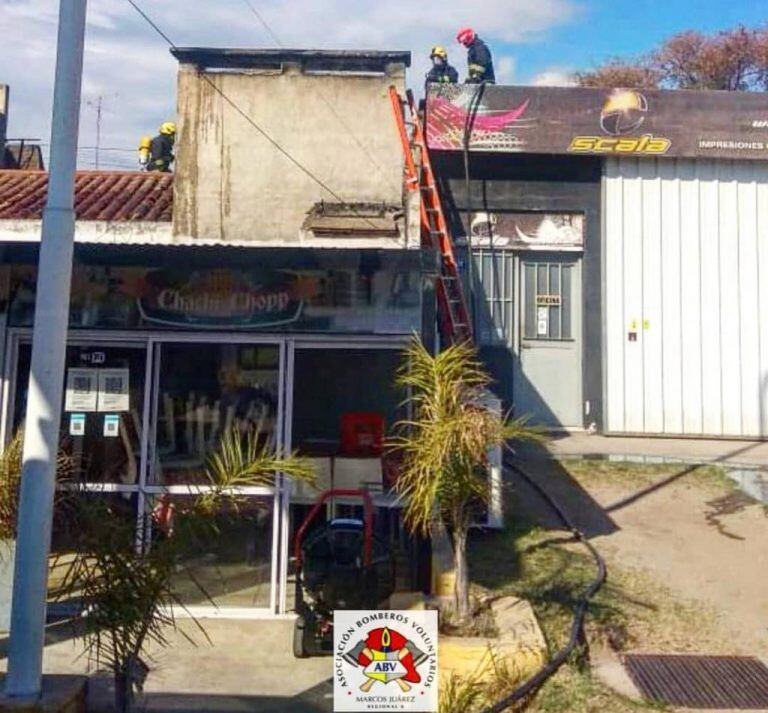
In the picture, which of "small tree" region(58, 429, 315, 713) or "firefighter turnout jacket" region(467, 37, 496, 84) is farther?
"firefighter turnout jacket" region(467, 37, 496, 84)

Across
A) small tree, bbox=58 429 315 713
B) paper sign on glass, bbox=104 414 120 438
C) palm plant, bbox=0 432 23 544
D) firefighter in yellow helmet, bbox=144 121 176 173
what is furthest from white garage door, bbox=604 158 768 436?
small tree, bbox=58 429 315 713

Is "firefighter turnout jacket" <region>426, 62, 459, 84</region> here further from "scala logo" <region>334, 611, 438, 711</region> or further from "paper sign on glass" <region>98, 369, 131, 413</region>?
"scala logo" <region>334, 611, 438, 711</region>

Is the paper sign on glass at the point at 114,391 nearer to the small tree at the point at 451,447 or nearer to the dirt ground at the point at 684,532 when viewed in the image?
the small tree at the point at 451,447

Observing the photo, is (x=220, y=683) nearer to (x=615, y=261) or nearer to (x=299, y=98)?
(x=299, y=98)

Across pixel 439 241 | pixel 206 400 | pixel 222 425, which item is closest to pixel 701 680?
pixel 222 425

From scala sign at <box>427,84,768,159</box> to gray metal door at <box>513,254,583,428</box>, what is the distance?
5.56 ft

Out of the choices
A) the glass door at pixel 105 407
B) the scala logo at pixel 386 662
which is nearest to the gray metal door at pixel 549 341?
the glass door at pixel 105 407

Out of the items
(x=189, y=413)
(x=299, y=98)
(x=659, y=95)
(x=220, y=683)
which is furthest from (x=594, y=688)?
(x=659, y=95)

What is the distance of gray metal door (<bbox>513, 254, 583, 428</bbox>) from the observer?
1462 centimetres

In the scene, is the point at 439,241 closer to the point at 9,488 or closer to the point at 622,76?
the point at 9,488

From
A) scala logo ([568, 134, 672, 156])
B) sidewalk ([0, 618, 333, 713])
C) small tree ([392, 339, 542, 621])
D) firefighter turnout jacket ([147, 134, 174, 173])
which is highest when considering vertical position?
scala logo ([568, 134, 672, 156])

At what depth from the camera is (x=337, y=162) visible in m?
8.95

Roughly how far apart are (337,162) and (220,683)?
458cm

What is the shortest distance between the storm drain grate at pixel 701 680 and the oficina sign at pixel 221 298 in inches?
148
